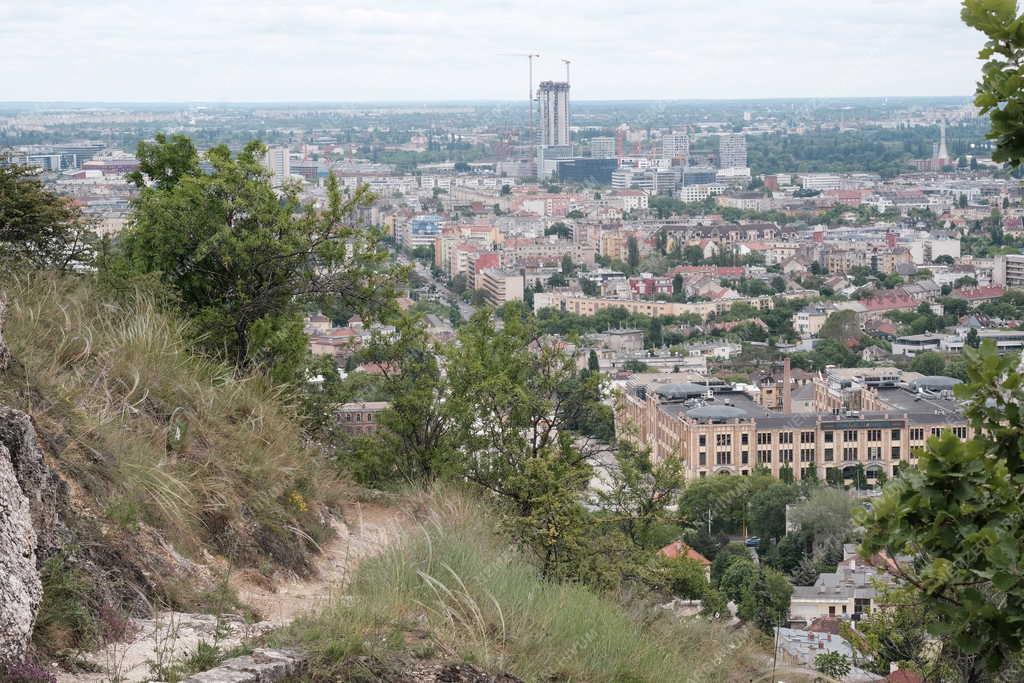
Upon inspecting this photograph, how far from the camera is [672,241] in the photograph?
65000mm

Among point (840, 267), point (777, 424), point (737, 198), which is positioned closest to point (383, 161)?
point (737, 198)

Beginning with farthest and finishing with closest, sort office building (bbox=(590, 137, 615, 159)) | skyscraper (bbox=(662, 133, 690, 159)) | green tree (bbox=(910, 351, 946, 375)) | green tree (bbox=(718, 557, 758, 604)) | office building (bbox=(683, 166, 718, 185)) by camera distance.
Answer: office building (bbox=(590, 137, 615, 159)) → skyscraper (bbox=(662, 133, 690, 159)) → office building (bbox=(683, 166, 718, 185)) → green tree (bbox=(910, 351, 946, 375)) → green tree (bbox=(718, 557, 758, 604))

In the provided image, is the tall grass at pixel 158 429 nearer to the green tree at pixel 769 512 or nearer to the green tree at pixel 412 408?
the green tree at pixel 412 408

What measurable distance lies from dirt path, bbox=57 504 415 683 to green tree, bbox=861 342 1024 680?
1.37 meters

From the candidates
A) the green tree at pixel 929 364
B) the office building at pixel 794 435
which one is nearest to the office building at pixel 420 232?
the green tree at pixel 929 364

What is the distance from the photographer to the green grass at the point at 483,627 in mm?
3133

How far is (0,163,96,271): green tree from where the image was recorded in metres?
5.89

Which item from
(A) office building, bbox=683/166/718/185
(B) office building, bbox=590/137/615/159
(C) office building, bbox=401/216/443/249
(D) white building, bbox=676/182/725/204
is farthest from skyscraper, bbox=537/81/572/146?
(C) office building, bbox=401/216/443/249

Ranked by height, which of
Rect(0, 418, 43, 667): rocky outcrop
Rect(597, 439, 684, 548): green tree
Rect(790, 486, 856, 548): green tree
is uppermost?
Rect(0, 418, 43, 667): rocky outcrop

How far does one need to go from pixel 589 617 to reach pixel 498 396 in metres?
3.29

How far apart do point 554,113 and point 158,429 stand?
126m

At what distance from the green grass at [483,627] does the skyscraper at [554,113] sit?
126 meters

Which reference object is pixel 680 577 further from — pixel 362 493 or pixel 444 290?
pixel 444 290

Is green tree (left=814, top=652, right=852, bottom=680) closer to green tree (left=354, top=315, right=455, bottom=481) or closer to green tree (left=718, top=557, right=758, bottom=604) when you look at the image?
green tree (left=354, top=315, right=455, bottom=481)
